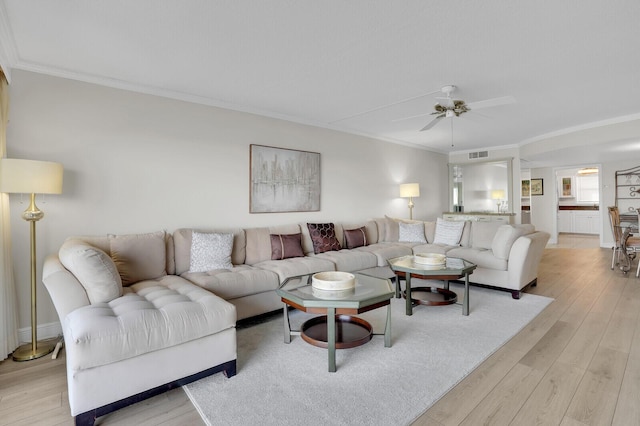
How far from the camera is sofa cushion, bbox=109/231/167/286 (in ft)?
9.49

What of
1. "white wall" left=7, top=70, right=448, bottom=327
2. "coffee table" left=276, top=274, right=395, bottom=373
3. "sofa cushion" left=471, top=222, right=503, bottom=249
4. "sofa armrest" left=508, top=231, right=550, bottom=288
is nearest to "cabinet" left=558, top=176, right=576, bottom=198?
"sofa cushion" left=471, top=222, right=503, bottom=249

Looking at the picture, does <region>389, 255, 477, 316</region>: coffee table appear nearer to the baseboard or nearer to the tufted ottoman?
the tufted ottoman

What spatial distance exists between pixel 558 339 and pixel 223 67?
3.82 meters

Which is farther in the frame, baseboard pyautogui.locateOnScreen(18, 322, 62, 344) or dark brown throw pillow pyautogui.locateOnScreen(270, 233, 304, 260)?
dark brown throw pillow pyautogui.locateOnScreen(270, 233, 304, 260)

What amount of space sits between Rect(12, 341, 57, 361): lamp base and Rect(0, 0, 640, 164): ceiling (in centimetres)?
233

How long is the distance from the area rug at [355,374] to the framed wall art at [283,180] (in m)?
1.76

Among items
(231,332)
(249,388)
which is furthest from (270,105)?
(249,388)

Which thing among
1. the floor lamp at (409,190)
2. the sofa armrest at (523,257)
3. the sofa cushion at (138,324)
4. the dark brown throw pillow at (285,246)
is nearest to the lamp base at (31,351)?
the sofa cushion at (138,324)

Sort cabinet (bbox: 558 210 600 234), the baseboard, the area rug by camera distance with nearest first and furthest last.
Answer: the area rug
the baseboard
cabinet (bbox: 558 210 600 234)

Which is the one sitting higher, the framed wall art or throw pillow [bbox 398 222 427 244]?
the framed wall art

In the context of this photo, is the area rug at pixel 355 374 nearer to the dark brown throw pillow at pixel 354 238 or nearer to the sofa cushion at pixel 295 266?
the sofa cushion at pixel 295 266

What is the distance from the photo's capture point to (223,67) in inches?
117

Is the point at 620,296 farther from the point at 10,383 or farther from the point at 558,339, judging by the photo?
the point at 10,383

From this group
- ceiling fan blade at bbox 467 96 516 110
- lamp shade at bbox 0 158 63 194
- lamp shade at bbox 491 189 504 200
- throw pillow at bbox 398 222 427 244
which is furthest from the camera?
lamp shade at bbox 491 189 504 200
